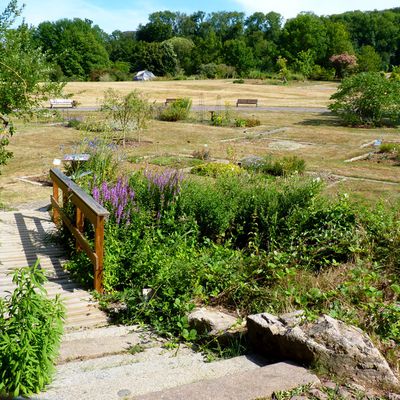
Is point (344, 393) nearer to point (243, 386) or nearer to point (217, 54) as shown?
point (243, 386)

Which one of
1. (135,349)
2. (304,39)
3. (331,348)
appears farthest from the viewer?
(304,39)

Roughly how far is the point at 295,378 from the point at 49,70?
455 cm

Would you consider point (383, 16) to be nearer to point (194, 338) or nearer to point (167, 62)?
point (167, 62)

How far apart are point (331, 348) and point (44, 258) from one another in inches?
170

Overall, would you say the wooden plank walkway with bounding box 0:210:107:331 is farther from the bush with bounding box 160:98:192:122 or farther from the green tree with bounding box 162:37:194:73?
the green tree with bounding box 162:37:194:73

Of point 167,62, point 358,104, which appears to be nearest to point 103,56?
point 167,62

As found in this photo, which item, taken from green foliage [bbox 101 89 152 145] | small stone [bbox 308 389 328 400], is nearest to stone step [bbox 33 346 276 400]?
small stone [bbox 308 389 328 400]

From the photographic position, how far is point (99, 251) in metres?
5.45

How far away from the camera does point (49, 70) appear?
20.1 feet

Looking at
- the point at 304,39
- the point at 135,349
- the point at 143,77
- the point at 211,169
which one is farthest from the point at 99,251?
the point at 304,39

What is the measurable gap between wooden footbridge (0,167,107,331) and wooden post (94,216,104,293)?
0.05 metres

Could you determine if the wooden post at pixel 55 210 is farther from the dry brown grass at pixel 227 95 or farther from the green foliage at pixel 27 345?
the dry brown grass at pixel 227 95

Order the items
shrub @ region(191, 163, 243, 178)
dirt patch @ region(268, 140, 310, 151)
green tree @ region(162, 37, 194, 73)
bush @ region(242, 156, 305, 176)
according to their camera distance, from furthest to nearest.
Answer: green tree @ region(162, 37, 194, 73) < dirt patch @ region(268, 140, 310, 151) < bush @ region(242, 156, 305, 176) < shrub @ region(191, 163, 243, 178)

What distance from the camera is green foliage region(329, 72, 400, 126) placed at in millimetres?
22844
